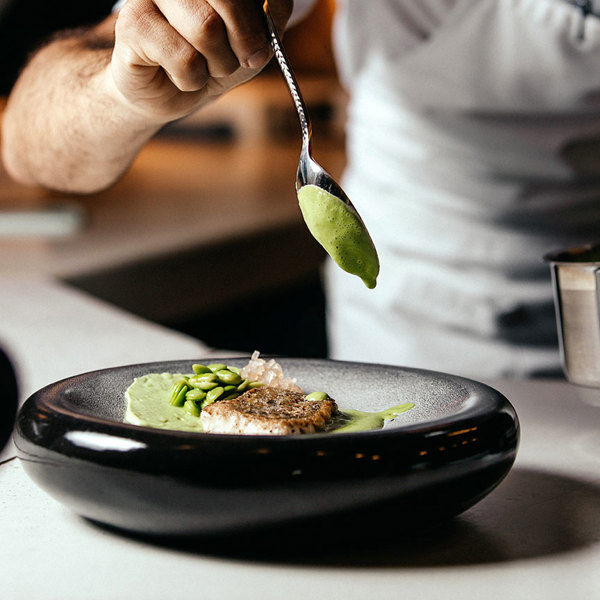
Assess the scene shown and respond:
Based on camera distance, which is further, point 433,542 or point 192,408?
point 192,408

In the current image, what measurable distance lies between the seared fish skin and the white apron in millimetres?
840

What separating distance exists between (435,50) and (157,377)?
0.93 meters

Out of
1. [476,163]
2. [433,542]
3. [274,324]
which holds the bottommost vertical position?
[274,324]

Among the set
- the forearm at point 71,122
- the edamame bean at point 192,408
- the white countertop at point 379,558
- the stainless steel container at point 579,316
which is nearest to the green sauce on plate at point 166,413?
the edamame bean at point 192,408

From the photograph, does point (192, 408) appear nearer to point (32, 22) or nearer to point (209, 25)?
point (209, 25)

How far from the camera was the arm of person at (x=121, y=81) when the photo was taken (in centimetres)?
93

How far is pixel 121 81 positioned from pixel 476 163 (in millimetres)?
737

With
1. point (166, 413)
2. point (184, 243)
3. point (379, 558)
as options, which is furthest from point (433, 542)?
point (184, 243)

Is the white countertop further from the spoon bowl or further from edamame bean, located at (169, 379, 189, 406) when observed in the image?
the spoon bowl

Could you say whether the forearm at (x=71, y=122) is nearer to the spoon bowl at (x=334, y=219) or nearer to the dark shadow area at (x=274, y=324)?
the spoon bowl at (x=334, y=219)

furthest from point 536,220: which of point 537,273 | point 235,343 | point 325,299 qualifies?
point 325,299

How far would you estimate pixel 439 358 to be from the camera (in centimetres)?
169

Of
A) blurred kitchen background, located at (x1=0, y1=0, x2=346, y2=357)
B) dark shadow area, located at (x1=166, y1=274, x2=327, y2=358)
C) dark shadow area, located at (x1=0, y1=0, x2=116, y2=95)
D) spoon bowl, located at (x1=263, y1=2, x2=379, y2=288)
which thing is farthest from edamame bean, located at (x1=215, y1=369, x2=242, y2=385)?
dark shadow area, located at (x1=0, y1=0, x2=116, y2=95)

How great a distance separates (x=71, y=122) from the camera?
1.42 m
